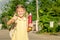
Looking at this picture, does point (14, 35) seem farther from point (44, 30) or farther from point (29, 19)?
point (44, 30)

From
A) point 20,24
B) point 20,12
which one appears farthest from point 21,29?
point 20,12

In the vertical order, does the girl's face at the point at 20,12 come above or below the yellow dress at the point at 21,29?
above

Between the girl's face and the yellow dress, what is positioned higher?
the girl's face

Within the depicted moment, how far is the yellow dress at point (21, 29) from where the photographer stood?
16.2 ft

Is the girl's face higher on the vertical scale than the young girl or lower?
higher

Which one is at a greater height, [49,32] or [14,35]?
[14,35]

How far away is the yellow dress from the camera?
4930 millimetres

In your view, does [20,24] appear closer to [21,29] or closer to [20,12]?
[21,29]

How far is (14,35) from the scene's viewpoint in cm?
500

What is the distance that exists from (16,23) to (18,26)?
7 cm

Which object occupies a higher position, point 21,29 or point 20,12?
point 20,12

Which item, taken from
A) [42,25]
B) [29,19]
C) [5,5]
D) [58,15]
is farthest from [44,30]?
[5,5]

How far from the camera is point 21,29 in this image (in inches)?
194

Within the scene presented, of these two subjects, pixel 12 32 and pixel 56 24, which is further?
pixel 56 24
